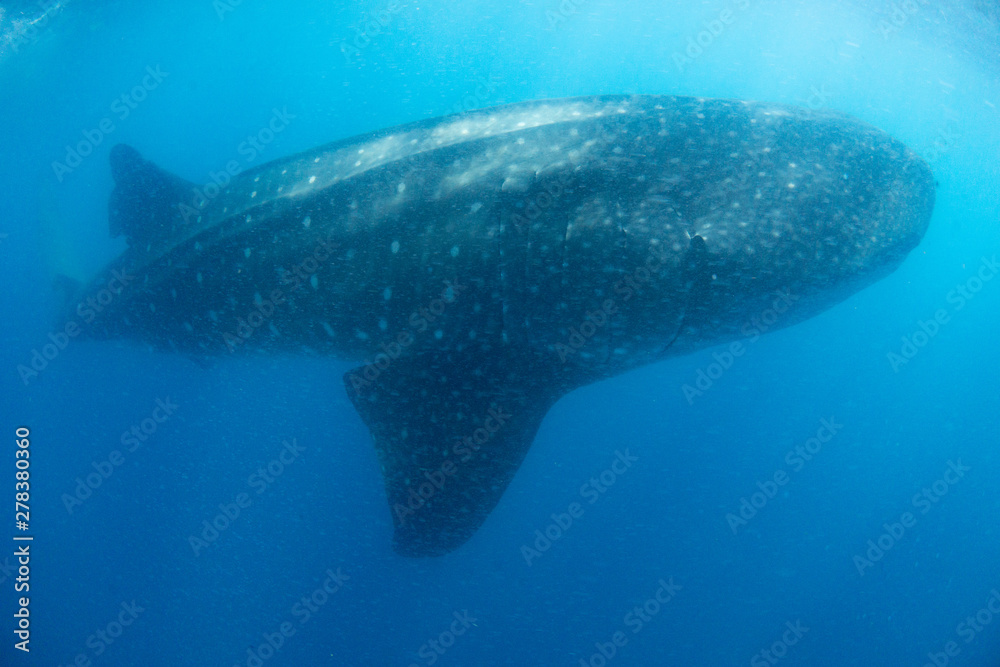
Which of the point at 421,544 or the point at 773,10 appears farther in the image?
the point at 773,10

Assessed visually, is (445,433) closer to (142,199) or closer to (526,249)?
(526,249)

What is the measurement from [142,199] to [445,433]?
16.3 ft

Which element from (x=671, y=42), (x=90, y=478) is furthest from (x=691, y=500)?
(x=671, y=42)

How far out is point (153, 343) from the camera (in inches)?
263

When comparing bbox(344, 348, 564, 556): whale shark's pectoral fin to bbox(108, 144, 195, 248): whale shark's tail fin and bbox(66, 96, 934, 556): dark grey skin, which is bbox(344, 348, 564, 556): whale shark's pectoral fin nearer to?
bbox(66, 96, 934, 556): dark grey skin

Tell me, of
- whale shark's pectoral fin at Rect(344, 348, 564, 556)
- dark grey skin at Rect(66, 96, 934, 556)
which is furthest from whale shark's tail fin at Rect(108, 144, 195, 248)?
whale shark's pectoral fin at Rect(344, 348, 564, 556)

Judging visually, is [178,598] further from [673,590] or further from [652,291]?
[652,291]

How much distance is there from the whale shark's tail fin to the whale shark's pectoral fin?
3.43m

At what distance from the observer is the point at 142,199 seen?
6.14 meters

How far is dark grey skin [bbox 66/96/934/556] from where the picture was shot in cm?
356

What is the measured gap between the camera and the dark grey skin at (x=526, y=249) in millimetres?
3564

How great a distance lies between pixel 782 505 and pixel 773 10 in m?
25.1

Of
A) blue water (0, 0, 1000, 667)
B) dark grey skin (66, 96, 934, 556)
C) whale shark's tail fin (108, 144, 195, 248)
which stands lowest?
blue water (0, 0, 1000, 667)

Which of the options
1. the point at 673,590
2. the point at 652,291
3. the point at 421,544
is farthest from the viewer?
the point at 673,590
